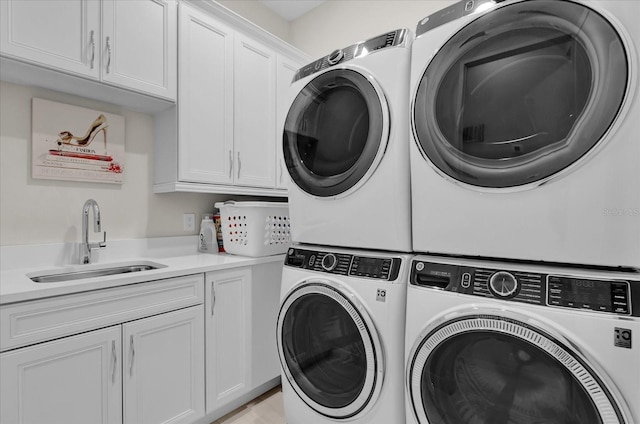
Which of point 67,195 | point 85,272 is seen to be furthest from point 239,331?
point 67,195

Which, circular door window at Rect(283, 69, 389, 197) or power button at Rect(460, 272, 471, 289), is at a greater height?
circular door window at Rect(283, 69, 389, 197)

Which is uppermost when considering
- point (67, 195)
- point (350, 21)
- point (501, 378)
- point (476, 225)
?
point (350, 21)

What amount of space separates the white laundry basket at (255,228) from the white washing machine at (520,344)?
112 cm

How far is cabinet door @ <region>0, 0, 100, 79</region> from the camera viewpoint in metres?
1.34

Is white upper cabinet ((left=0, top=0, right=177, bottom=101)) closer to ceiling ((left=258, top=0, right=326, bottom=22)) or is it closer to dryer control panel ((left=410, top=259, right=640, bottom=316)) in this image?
ceiling ((left=258, top=0, right=326, bottom=22))

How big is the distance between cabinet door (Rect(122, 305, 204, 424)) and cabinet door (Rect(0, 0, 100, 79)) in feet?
4.12

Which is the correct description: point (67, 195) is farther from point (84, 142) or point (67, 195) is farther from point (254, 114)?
point (254, 114)

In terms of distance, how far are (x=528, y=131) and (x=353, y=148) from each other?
0.65 metres

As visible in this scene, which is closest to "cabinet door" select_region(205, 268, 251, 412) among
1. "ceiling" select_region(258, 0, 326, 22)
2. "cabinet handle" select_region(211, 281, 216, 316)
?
"cabinet handle" select_region(211, 281, 216, 316)

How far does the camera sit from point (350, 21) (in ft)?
9.22

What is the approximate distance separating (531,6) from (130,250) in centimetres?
225

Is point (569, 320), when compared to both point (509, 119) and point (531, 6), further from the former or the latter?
point (531, 6)

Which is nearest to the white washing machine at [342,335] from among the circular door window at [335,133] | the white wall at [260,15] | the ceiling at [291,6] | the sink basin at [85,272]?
the circular door window at [335,133]

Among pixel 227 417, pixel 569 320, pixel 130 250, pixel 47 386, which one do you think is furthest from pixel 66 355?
pixel 569 320
